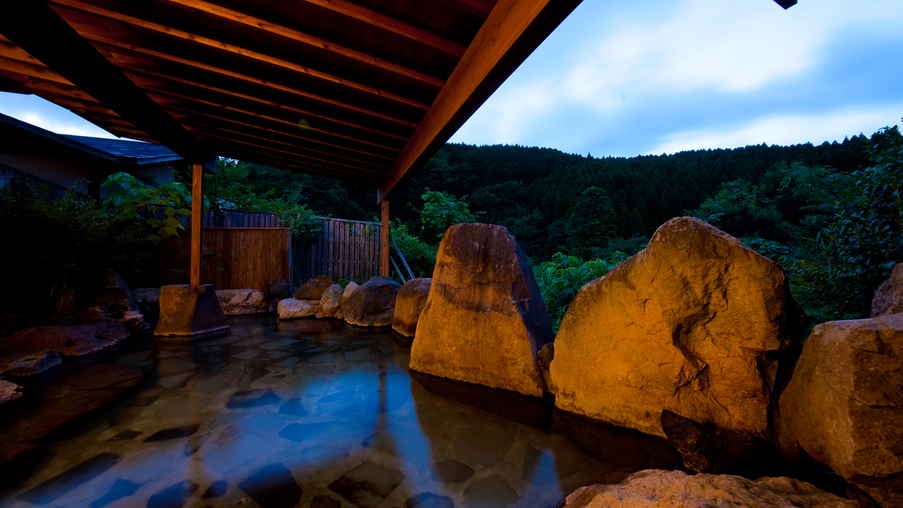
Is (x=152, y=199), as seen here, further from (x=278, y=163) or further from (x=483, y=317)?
(x=483, y=317)

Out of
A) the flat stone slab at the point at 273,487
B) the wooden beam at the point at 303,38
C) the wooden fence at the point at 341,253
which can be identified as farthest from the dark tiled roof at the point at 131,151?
the flat stone slab at the point at 273,487

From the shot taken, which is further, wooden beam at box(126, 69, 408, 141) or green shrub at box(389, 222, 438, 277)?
green shrub at box(389, 222, 438, 277)

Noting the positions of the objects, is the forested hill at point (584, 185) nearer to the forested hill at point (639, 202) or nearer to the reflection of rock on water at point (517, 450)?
the forested hill at point (639, 202)

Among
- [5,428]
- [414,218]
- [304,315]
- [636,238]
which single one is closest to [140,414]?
[5,428]

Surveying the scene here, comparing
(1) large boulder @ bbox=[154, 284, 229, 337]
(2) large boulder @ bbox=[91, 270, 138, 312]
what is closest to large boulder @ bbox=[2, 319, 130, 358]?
(1) large boulder @ bbox=[154, 284, 229, 337]

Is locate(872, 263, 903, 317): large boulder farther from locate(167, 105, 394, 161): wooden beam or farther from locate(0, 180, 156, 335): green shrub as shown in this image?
locate(0, 180, 156, 335): green shrub

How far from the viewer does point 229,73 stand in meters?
2.96

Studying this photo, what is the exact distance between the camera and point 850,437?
1.43m

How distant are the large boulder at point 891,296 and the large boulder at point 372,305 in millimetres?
5816

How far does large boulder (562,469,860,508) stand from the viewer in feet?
4.28

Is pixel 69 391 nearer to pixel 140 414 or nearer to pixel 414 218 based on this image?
pixel 140 414

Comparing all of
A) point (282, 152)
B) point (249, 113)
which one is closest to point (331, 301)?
point (282, 152)

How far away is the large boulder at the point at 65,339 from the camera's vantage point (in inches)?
153

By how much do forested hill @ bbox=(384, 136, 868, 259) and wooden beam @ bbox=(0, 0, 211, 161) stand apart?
27.4ft
